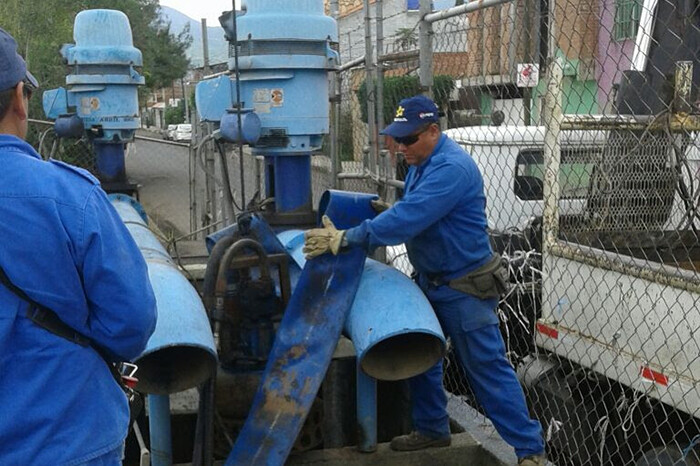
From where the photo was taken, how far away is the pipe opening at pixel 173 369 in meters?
3.61

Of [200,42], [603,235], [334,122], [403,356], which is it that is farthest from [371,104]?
[200,42]

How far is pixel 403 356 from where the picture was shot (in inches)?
151

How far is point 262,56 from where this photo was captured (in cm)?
456

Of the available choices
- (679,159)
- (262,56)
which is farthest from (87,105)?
(679,159)

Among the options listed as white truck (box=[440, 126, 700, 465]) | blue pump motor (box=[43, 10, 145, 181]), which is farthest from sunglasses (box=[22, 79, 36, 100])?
blue pump motor (box=[43, 10, 145, 181])

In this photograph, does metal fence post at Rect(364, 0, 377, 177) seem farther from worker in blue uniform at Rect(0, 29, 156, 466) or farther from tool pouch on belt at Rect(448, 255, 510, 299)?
worker in blue uniform at Rect(0, 29, 156, 466)

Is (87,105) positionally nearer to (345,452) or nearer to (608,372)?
(345,452)

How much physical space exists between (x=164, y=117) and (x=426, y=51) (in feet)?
118

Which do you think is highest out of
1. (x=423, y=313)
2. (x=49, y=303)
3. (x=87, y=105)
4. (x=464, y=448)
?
(x=87, y=105)

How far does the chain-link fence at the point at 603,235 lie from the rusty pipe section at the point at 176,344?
2.00 metres

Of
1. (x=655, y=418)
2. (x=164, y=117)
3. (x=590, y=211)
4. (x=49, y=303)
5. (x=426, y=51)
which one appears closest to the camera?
(x=49, y=303)

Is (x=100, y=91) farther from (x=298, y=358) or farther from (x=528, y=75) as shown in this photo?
(x=298, y=358)

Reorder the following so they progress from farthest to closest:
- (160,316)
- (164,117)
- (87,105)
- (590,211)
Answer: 1. (164,117)
2. (87,105)
3. (590,211)
4. (160,316)

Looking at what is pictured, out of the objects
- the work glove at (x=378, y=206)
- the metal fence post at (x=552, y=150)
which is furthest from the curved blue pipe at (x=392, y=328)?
the metal fence post at (x=552, y=150)
